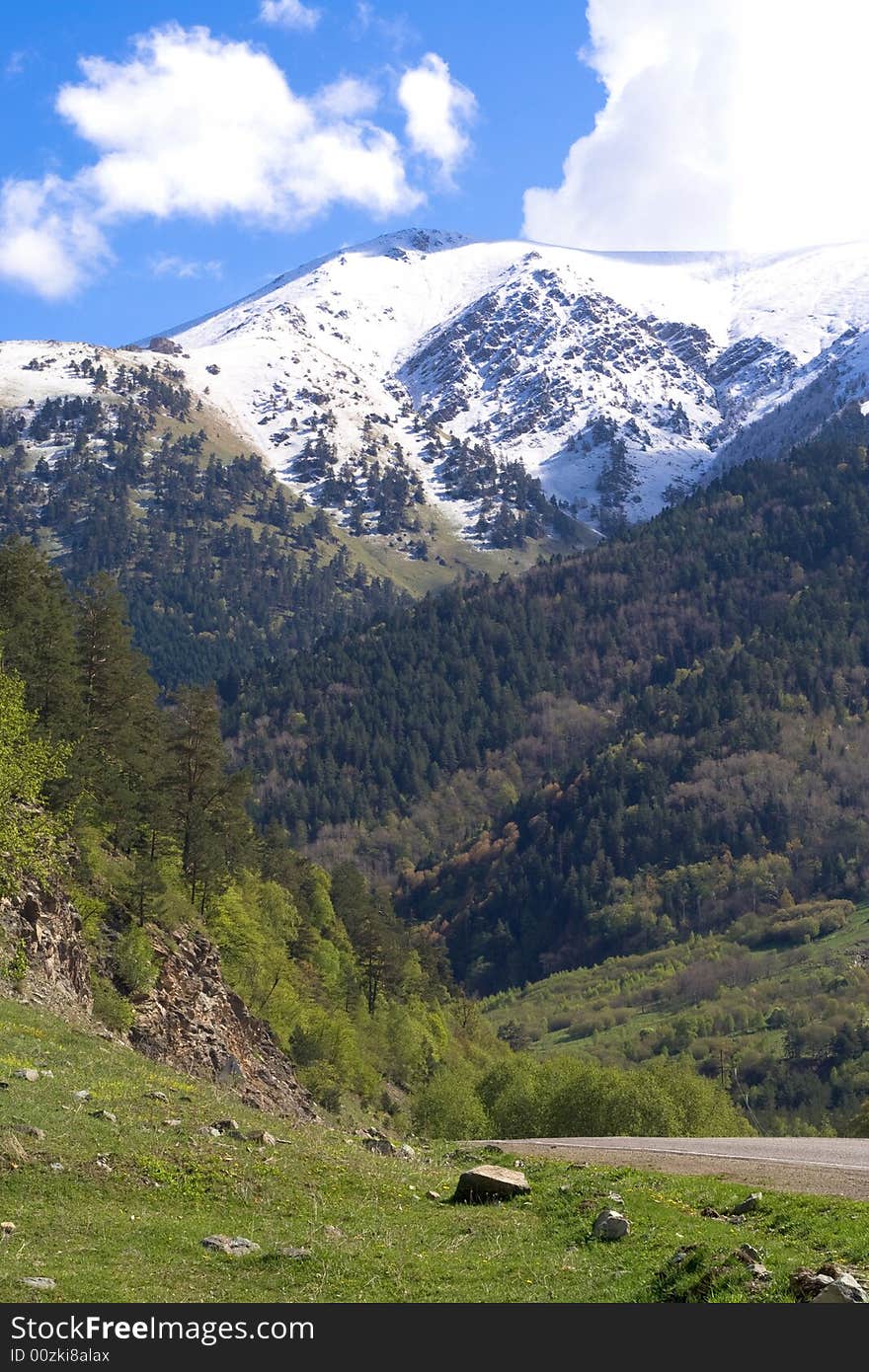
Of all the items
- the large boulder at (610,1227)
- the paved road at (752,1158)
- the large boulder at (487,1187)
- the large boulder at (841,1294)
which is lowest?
the paved road at (752,1158)

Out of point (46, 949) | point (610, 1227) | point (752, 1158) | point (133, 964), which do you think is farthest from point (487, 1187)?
point (133, 964)

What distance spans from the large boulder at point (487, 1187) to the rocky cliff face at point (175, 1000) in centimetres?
1887

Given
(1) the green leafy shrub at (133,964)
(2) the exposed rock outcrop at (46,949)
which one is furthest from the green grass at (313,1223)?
(1) the green leafy shrub at (133,964)

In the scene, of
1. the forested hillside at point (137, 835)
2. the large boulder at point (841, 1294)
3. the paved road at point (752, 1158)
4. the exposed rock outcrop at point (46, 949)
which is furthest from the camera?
the forested hillside at point (137, 835)

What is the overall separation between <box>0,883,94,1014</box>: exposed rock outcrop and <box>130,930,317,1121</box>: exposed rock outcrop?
443 centimetres

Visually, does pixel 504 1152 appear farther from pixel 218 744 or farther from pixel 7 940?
pixel 218 744

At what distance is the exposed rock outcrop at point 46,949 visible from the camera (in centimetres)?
4412

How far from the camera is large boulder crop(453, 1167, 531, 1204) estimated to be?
26.8 metres

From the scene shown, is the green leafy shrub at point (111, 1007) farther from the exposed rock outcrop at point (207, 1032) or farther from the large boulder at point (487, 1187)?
the large boulder at point (487, 1187)

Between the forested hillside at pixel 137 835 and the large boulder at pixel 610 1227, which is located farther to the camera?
the forested hillside at pixel 137 835

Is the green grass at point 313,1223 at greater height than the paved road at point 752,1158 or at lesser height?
greater

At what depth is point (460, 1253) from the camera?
70.2ft

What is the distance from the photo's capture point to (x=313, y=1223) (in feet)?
75.4
